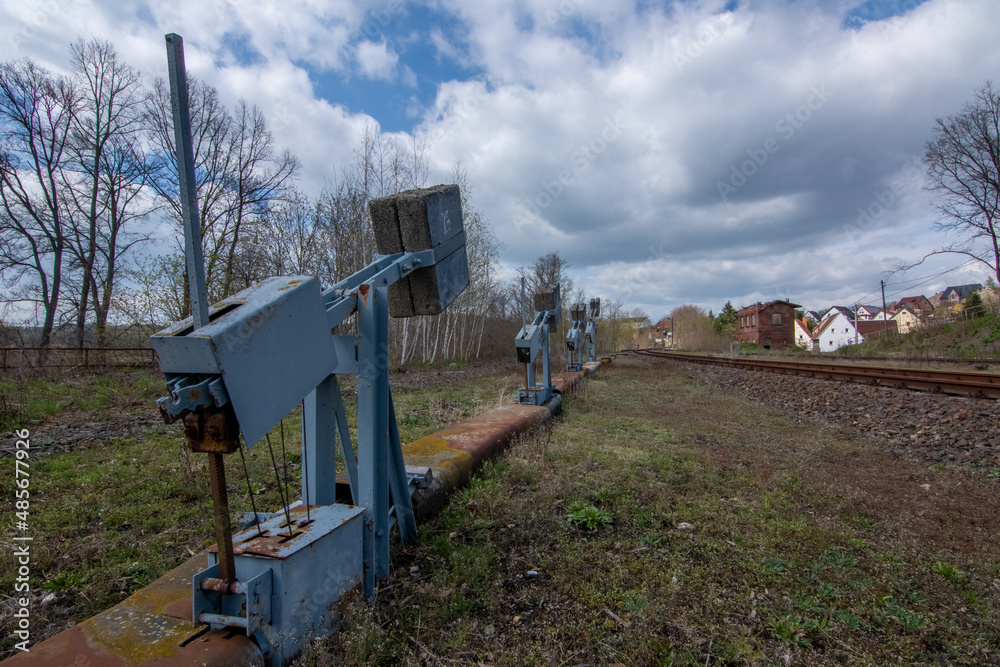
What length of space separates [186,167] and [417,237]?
174 cm

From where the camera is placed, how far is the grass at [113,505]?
9.15 ft

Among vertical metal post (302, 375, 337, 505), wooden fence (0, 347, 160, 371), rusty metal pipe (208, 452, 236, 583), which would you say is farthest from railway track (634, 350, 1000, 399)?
wooden fence (0, 347, 160, 371)

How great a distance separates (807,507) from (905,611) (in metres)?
1.55

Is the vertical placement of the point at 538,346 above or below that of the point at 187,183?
below

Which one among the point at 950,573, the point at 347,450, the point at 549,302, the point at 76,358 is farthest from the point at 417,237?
the point at 76,358

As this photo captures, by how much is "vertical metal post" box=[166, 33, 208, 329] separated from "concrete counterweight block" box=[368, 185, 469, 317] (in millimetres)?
1599

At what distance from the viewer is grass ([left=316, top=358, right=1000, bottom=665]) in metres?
2.21

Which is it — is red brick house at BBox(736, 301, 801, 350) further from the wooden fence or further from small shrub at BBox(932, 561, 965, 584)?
small shrub at BBox(932, 561, 965, 584)

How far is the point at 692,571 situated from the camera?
113 inches

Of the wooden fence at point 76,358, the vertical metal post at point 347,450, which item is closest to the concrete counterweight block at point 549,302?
the vertical metal post at point 347,450

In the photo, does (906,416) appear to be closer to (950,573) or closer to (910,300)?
(950,573)

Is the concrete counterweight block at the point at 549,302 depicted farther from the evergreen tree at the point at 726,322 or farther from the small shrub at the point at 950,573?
the evergreen tree at the point at 726,322

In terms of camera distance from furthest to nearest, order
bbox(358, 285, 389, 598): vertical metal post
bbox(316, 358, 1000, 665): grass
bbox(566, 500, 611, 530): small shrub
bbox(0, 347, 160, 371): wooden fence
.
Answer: bbox(0, 347, 160, 371): wooden fence → bbox(566, 500, 611, 530): small shrub → bbox(358, 285, 389, 598): vertical metal post → bbox(316, 358, 1000, 665): grass

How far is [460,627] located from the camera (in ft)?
7.91
